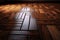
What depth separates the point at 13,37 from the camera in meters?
0.80

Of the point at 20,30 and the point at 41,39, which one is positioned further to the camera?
the point at 20,30

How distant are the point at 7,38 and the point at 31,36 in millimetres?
190

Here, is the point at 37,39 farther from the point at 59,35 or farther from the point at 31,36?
the point at 59,35

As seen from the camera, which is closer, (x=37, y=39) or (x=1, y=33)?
(x=37, y=39)

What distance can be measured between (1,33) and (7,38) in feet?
0.39

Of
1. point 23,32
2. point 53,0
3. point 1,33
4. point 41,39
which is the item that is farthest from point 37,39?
point 53,0

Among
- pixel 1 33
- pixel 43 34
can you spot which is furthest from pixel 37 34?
pixel 1 33

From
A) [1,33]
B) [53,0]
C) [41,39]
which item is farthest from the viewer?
[53,0]

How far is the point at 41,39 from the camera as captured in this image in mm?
771

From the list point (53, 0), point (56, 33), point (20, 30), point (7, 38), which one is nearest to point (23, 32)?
point (20, 30)

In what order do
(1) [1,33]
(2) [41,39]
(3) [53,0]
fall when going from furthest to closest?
(3) [53,0] < (1) [1,33] < (2) [41,39]

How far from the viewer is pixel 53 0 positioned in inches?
127

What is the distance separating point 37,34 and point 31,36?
0.20 ft

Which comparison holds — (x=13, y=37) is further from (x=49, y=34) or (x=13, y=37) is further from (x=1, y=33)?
(x=49, y=34)
